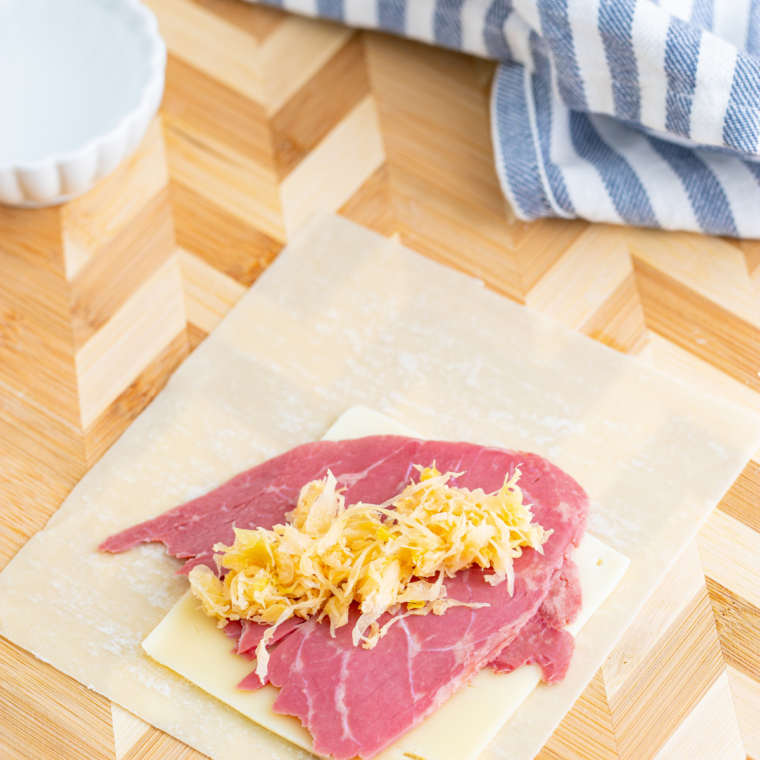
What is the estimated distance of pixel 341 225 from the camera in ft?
5.72

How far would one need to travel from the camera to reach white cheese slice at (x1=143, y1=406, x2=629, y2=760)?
1.28 m

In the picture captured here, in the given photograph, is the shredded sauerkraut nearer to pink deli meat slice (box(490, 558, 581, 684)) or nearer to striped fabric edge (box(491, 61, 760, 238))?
pink deli meat slice (box(490, 558, 581, 684))

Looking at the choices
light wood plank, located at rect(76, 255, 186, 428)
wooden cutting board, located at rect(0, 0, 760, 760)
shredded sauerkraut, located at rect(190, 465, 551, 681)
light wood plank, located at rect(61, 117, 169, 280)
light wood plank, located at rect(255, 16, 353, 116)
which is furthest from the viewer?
light wood plank, located at rect(255, 16, 353, 116)

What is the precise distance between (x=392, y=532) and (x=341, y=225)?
0.71 metres

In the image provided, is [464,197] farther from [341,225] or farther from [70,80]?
[70,80]

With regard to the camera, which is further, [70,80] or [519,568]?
[70,80]

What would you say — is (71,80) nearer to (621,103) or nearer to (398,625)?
(621,103)

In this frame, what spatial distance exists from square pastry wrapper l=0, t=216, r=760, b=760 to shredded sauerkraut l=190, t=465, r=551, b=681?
0.19m

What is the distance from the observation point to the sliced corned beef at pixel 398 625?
1.27m

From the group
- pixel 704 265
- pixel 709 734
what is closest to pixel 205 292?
pixel 704 265

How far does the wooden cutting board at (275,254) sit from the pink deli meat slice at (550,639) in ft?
0.32

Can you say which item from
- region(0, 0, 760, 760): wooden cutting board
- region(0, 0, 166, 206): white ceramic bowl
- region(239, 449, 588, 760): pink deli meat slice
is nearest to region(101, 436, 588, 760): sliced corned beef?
region(239, 449, 588, 760): pink deli meat slice

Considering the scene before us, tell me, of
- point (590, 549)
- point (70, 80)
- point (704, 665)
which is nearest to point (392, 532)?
point (590, 549)

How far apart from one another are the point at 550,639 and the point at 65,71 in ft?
4.74
